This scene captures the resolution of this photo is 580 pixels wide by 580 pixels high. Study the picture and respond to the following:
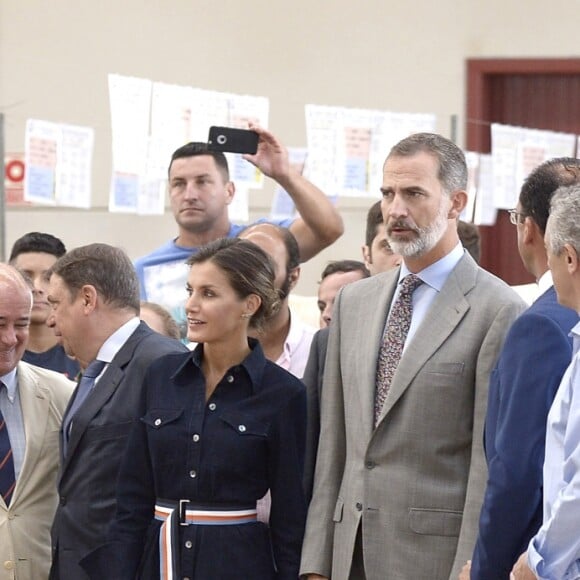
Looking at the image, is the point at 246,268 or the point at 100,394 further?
the point at 100,394

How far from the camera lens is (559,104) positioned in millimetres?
8508

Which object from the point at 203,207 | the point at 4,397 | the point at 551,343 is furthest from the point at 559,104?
the point at 551,343

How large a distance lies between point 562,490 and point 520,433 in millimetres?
237

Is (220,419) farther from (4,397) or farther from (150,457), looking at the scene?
(4,397)

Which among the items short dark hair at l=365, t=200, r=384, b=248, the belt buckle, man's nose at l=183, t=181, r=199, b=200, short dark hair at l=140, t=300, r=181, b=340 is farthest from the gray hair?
man's nose at l=183, t=181, r=199, b=200

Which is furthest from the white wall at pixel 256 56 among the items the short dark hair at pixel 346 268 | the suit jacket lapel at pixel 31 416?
the suit jacket lapel at pixel 31 416

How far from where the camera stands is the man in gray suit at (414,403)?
113 inches

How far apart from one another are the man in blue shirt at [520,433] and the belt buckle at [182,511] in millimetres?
727

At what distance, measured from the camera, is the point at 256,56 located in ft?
27.2

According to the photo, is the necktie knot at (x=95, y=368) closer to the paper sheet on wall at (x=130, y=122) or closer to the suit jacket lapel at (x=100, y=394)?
the suit jacket lapel at (x=100, y=394)

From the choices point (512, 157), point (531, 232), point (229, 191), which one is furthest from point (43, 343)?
point (512, 157)

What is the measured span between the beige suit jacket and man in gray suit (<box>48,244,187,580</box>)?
0.51 ft

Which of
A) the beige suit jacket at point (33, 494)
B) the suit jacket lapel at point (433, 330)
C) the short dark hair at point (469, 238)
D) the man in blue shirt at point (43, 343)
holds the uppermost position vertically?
the short dark hair at point (469, 238)

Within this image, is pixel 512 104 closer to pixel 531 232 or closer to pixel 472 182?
pixel 472 182
